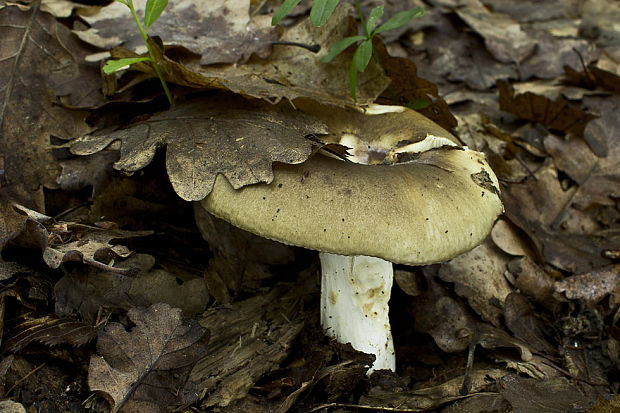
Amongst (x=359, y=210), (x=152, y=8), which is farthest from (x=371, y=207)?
(x=152, y=8)

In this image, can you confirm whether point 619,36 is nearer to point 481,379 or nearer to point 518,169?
point 518,169

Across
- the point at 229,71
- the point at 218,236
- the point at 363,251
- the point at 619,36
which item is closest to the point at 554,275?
the point at 363,251

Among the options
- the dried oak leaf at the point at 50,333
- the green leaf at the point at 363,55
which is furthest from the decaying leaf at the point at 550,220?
the dried oak leaf at the point at 50,333

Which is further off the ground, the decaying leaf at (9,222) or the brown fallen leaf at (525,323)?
the decaying leaf at (9,222)

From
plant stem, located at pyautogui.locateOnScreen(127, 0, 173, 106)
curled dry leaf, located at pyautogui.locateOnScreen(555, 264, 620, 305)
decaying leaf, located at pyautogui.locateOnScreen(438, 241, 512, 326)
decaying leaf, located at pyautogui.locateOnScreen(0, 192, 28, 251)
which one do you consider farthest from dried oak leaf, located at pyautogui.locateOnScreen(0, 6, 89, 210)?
curled dry leaf, located at pyautogui.locateOnScreen(555, 264, 620, 305)

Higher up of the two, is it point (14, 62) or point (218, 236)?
point (14, 62)

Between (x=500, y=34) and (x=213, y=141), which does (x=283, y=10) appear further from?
(x=500, y=34)

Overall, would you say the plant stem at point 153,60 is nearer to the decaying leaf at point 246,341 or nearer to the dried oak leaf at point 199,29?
the dried oak leaf at point 199,29
